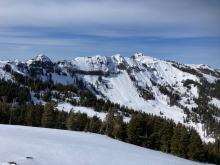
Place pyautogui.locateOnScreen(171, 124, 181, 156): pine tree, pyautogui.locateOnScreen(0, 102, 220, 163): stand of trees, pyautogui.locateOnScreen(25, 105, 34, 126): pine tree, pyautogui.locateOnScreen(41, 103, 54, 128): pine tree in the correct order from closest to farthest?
1. pyautogui.locateOnScreen(171, 124, 181, 156): pine tree
2. pyautogui.locateOnScreen(0, 102, 220, 163): stand of trees
3. pyautogui.locateOnScreen(41, 103, 54, 128): pine tree
4. pyautogui.locateOnScreen(25, 105, 34, 126): pine tree

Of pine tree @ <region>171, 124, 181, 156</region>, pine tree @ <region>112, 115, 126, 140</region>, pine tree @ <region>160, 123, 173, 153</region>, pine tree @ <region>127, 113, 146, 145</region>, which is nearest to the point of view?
pine tree @ <region>171, 124, 181, 156</region>

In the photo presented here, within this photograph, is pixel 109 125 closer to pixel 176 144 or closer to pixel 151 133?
pixel 151 133

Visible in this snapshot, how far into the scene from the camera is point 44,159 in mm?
40281

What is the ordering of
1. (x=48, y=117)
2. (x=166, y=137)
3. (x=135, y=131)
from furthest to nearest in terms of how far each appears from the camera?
(x=48, y=117) → (x=135, y=131) → (x=166, y=137)

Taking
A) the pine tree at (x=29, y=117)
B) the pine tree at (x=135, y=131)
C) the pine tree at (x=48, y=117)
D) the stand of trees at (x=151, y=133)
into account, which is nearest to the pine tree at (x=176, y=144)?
the stand of trees at (x=151, y=133)

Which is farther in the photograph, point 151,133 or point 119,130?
point 119,130

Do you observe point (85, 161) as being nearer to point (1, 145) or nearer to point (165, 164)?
point (1, 145)

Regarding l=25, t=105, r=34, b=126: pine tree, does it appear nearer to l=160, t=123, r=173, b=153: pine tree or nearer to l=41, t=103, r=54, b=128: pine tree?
l=41, t=103, r=54, b=128: pine tree

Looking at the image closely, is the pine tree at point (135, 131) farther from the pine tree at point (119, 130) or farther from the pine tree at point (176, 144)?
the pine tree at point (176, 144)

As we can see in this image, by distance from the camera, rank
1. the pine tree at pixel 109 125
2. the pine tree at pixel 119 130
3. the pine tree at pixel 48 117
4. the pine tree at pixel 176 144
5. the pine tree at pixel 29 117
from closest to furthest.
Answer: the pine tree at pixel 176 144
the pine tree at pixel 119 130
the pine tree at pixel 109 125
the pine tree at pixel 48 117
the pine tree at pixel 29 117

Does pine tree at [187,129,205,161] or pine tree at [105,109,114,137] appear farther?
pine tree at [105,109,114,137]

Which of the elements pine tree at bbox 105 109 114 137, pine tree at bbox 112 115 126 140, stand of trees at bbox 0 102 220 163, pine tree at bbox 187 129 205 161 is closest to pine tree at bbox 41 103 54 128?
stand of trees at bbox 0 102 220 163

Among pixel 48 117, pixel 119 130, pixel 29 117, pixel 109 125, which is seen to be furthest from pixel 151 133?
pixel 29 117

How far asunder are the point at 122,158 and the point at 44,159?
14.3 metres
